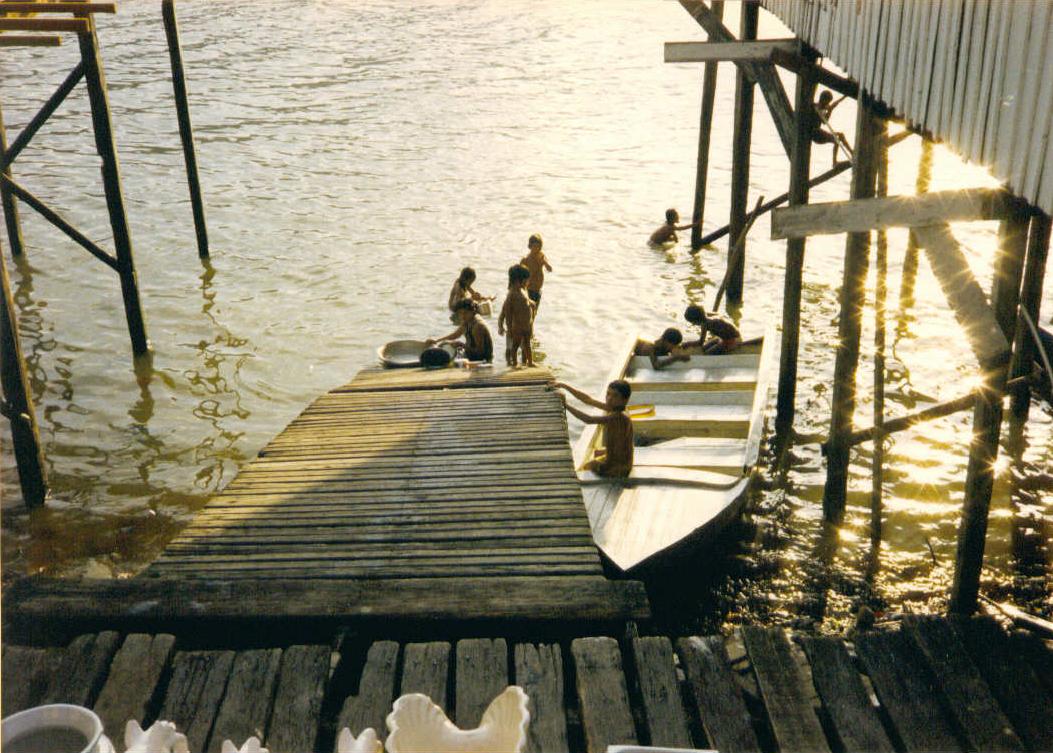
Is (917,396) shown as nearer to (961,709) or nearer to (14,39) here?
(961,709)

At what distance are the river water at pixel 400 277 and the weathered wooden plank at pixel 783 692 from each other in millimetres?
2790

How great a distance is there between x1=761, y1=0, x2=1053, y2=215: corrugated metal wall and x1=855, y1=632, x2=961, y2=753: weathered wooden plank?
2.09 meters

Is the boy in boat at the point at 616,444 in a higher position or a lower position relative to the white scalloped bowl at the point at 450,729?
lower

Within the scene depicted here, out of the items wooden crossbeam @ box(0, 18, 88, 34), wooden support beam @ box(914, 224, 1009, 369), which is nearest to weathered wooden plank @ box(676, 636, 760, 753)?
wooden support beam @ box(914, 224, 1009, 369)

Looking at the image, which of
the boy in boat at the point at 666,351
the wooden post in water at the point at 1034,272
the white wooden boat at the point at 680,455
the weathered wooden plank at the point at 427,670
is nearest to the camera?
the weathered wooden plank at the point at 427,670

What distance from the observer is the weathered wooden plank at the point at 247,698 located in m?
3.76

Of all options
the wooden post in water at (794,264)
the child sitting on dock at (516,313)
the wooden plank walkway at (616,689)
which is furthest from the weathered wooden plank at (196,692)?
the child sitting on dock at (516,313)

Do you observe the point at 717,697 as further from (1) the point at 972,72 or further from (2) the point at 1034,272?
(2) the point at 1034,272

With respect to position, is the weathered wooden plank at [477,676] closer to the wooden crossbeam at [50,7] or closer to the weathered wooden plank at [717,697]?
the weathered wooden plank at [717,697]

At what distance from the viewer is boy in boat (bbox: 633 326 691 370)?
10711 millimetres

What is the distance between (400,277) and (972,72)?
12105mm

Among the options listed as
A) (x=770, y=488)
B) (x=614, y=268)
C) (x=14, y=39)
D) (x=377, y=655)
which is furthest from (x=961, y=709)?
(x=614, y=268)

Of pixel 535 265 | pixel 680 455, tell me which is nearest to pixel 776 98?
pixel 680 455

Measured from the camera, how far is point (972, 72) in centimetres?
522
